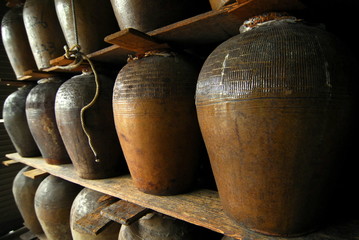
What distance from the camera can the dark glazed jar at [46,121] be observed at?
154 centimetres

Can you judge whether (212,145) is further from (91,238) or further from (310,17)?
(91,238)

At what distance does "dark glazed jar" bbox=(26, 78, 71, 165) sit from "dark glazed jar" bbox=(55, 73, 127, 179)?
1.15ft

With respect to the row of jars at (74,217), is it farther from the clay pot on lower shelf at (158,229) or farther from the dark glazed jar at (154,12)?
the dark glazed jar at (154,12)

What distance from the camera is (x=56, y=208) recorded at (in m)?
1.56

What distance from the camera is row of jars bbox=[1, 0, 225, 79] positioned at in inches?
35.7

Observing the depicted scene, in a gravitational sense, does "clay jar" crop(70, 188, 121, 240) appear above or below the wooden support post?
below

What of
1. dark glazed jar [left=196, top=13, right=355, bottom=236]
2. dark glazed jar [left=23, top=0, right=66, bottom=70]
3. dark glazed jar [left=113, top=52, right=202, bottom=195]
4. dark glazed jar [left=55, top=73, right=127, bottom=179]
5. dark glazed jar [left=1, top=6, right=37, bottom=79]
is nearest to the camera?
dark glazed jar [left=196, top=13, right=355, bottom=236]

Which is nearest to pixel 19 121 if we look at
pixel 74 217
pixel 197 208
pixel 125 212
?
pixel 74 217

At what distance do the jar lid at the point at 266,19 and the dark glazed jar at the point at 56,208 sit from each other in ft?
5.27

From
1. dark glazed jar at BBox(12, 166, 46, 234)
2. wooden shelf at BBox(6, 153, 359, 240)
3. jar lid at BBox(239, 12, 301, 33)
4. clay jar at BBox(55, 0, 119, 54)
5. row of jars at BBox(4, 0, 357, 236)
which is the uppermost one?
clay jar at BBox(55, 0, 119, 54)

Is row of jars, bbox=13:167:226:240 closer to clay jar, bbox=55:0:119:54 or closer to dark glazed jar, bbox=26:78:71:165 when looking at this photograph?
dark glazed jar, bbox=26:78:71:165

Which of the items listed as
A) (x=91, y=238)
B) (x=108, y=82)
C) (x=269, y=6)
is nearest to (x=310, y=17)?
(x=269, y=6)

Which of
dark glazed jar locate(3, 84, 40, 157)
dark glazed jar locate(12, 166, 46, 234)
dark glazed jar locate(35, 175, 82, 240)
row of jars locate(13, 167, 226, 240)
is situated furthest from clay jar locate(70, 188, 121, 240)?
dark glazed jar locate(3, 84, 40, 157)

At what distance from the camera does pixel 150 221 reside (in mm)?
993
